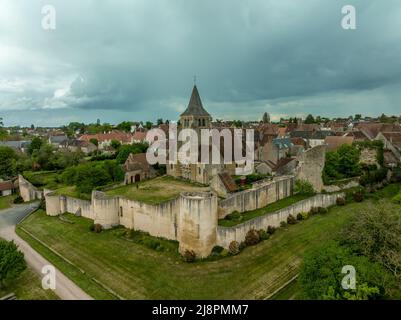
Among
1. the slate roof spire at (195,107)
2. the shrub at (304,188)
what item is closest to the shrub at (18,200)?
the slate roof spire at (195,107)

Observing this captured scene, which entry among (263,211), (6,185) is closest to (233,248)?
(263,211)

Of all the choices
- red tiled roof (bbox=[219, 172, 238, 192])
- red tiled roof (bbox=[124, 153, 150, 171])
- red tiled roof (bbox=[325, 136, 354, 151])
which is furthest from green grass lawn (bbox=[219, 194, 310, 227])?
red tiled roof (bbox=[325, 136, 354, 151])

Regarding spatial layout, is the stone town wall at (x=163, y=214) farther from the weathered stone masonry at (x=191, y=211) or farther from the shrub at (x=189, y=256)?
the shrub at (x=189, y=256)

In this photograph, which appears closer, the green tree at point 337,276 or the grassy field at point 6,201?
the green tree at point 337,276

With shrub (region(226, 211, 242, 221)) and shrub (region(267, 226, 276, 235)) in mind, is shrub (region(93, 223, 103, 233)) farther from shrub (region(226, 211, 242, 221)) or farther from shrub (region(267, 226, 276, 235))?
shrub (region(267, 226, 276, 235))

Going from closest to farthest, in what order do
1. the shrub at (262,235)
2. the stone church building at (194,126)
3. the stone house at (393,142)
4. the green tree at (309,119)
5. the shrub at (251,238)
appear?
the shrub at (251,238), the shrub at (262,235), the stone church building at (194,126), the stone house at (393,142), the green tree at (309,119)
